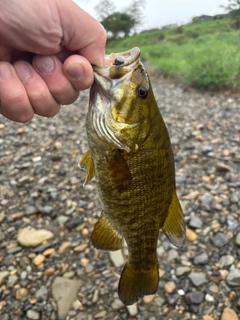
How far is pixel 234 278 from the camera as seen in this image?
3303mm

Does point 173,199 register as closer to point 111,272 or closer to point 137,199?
point 137,199

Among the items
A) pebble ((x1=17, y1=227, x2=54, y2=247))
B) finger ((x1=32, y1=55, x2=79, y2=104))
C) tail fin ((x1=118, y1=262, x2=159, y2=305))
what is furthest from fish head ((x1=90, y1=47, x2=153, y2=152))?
pebble ((x1=17, y1=227, x2=54, y2=247))

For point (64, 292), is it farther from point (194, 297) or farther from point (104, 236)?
point (104, 236)

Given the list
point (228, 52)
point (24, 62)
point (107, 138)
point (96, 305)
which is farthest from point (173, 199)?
point (228, 52)

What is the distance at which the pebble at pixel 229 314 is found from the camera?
2977 mm

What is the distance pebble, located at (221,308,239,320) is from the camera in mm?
2977

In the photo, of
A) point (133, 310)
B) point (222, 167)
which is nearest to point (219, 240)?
point (133, 310)

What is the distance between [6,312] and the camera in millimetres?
3180

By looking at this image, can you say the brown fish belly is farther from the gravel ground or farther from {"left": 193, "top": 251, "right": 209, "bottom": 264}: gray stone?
{"left": 193, "top": 251, "right": 209, "bottom": 264}: gray stone

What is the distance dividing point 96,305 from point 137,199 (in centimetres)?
164

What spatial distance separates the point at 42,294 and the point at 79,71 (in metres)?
2.27

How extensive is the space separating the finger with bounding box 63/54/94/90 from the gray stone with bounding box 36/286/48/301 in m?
2.16

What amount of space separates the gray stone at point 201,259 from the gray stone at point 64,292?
1106 millimetres

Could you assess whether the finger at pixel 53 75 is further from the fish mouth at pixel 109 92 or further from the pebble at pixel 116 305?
the pebble at pixel 116 305
